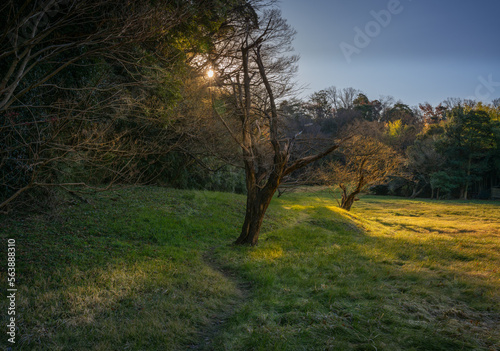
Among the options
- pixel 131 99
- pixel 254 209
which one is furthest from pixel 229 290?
pixel 131 99

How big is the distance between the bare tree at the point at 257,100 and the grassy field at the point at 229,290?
1879 mm

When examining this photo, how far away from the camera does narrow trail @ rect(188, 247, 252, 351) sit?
4191mm

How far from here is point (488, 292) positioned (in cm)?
527

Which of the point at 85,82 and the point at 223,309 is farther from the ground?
the point at 85,82

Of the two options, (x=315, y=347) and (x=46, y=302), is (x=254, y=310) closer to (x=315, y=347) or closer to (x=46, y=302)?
(x=315, y=347)

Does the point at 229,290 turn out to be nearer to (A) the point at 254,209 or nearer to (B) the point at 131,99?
(A) the point at 254,209

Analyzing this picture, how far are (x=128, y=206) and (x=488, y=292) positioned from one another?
11497mm

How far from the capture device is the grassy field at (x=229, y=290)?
3.81 meters

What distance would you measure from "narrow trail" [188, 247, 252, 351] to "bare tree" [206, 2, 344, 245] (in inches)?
86.4

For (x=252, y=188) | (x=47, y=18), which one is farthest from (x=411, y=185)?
(x=47, y=18)

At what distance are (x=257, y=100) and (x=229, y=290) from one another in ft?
23.3

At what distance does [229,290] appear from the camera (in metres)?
6.12

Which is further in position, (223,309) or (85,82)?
(85,82)

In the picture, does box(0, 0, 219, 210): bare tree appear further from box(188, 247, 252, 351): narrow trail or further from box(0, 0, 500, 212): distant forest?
box(188, 247, 252, 351): narrow trail
